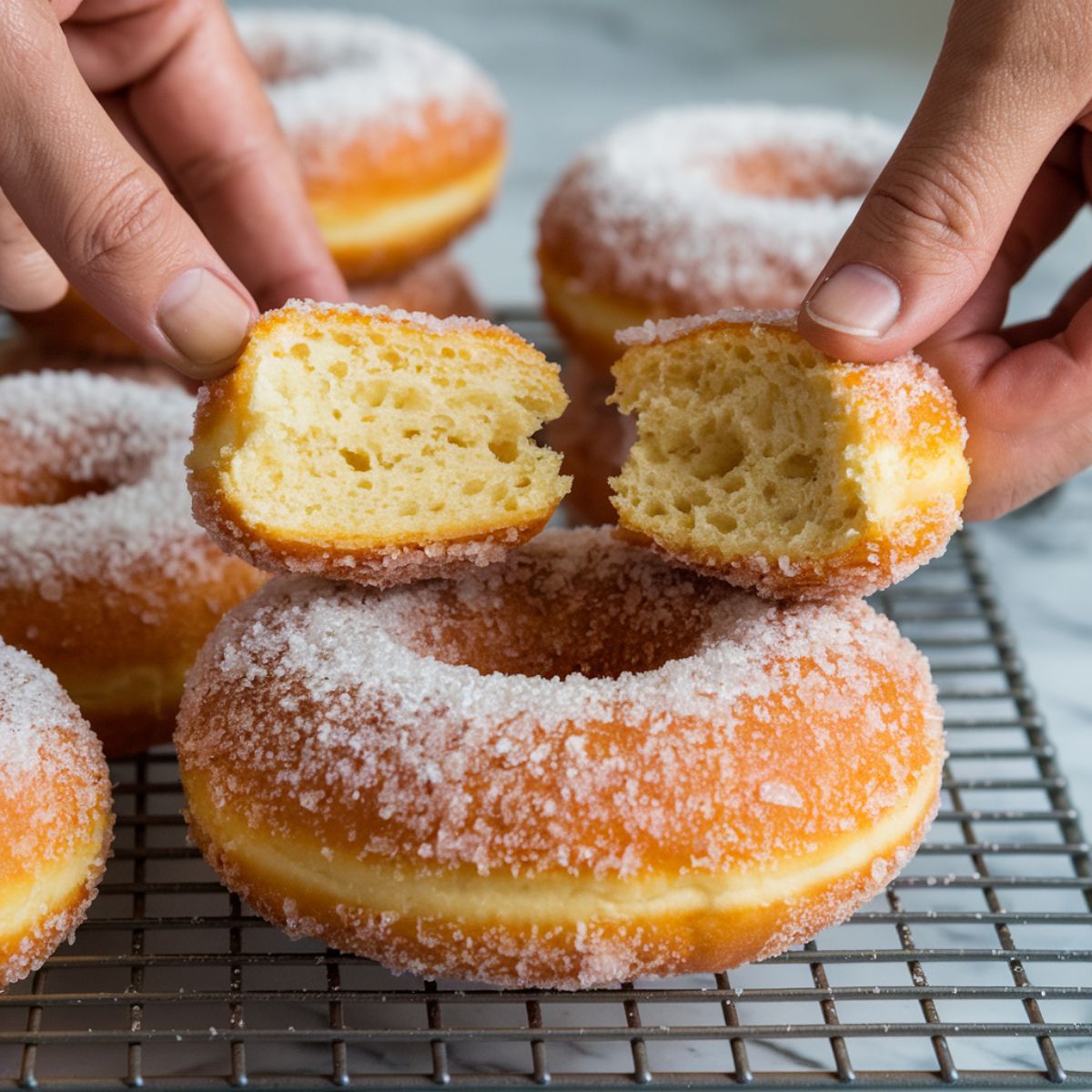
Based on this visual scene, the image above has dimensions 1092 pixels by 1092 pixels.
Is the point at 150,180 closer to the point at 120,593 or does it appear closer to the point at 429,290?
the point at 120,593

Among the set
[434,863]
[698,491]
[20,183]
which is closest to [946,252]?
[698,491]

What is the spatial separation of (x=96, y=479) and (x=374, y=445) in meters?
0.65

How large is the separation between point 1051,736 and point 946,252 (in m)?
0.89

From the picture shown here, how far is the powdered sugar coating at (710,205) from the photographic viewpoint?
2.15 meters

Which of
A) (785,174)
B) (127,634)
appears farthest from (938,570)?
(127,634)

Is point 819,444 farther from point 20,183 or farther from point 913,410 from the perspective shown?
point 20,183

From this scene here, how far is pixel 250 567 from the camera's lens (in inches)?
69.1

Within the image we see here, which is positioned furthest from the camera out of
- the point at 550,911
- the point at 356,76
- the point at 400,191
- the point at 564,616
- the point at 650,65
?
the point at 650,65

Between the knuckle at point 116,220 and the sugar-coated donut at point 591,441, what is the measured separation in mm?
965

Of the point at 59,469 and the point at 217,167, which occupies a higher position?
the point at 217,167

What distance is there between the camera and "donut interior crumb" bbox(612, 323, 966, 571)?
4.26 ft

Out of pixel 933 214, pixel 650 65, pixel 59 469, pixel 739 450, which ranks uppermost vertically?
pixel 933 214

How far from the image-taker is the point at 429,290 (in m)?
2.66

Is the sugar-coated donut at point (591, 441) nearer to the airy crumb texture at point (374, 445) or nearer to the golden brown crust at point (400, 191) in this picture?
the golden brown crust at point (400, 191)
